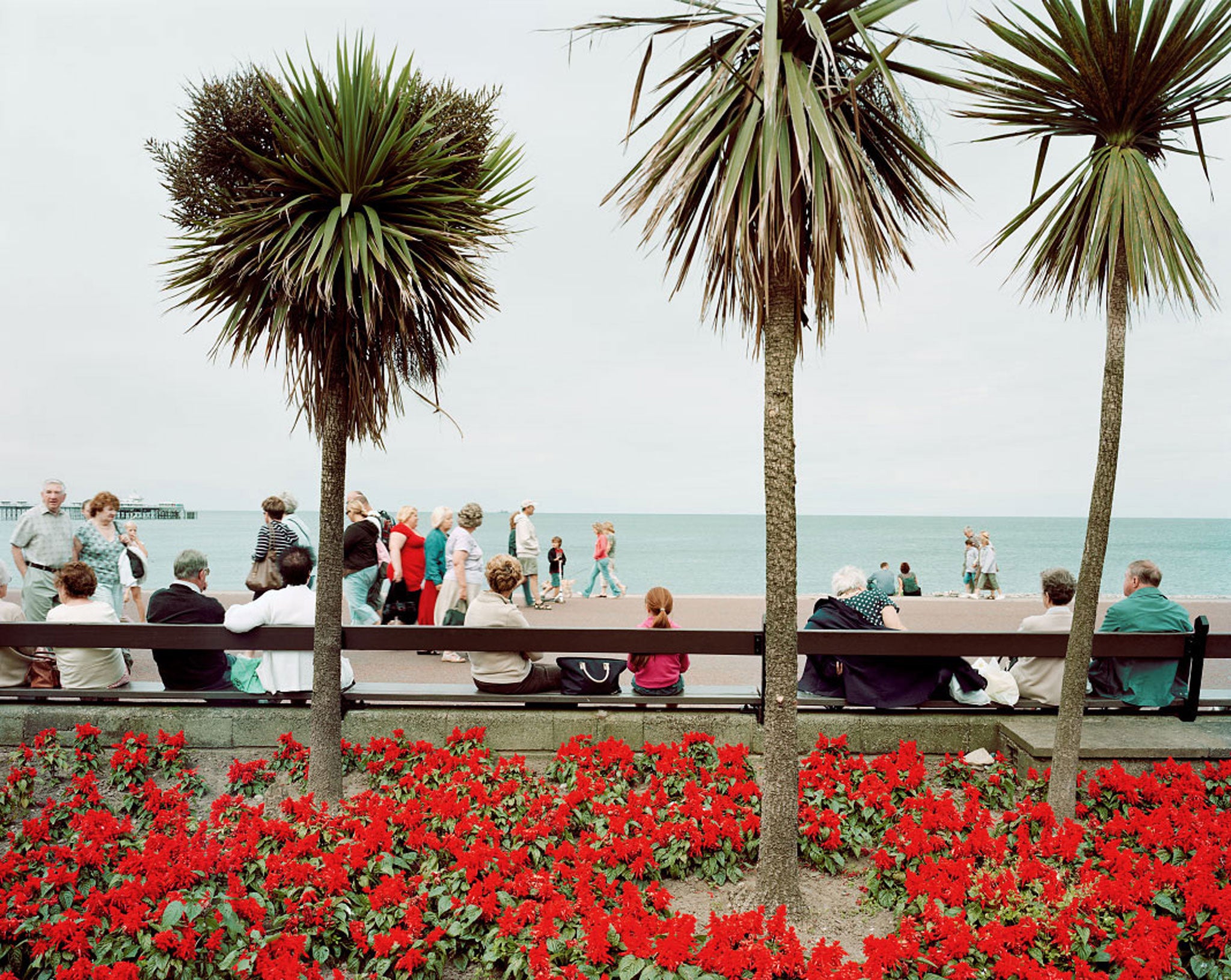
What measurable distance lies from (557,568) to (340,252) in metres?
11.6

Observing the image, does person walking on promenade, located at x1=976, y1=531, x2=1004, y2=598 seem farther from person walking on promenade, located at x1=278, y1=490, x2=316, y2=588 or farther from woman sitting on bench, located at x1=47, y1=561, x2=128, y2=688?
woman sitting on bench, located at x1=47, y1=561, x2=128, y2=688

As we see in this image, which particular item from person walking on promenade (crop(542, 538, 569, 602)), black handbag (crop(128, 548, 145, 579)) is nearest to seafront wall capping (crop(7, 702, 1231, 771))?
black handbag (crop(128, 548, 145, 579))

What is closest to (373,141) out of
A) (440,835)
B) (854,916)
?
(440,835)

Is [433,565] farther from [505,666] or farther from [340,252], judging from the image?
[340,252]

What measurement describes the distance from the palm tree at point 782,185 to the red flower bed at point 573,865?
2.22 feet

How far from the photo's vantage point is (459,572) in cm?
927

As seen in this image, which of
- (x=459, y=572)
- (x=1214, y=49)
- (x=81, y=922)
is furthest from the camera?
(x=459, y=572)

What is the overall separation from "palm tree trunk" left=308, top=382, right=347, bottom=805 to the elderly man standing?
434 cm

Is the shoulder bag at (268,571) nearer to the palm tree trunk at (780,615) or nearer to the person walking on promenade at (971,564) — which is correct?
the palm tree trunk at (780,615)

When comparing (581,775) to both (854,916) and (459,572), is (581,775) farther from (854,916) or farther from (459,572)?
(459,572)

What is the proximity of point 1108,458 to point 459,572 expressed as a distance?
6638mm

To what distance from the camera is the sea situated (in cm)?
4619

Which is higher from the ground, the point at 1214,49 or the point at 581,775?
the point at 1214,49

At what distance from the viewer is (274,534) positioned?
7.95 metres
